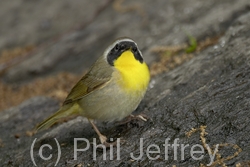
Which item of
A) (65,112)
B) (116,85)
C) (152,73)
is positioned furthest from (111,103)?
(152,73)

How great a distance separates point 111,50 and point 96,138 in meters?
1.05

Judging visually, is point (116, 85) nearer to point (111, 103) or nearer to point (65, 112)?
point (111, 103)

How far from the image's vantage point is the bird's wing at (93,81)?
5.23 meters

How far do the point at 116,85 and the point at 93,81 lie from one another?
0.37m

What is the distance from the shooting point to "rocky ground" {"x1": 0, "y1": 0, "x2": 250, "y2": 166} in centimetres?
470

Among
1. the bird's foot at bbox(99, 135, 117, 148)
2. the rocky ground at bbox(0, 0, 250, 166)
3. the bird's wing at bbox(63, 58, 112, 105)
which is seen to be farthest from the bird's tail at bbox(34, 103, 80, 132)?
the bird's foot at bbox(99, 135, 117, 148)

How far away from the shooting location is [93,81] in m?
5.35

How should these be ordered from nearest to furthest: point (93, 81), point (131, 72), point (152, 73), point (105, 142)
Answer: point (105, 142) < point (131, 72) < point (93, 81) < point (152, 73)

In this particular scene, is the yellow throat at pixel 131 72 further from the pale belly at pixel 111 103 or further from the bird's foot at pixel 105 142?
the bird's foot at pixel 105 142

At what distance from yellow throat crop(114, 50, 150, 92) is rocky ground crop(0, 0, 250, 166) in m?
0.46

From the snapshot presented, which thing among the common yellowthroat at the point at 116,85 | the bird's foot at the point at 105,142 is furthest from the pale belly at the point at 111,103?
the bird's foot at the point at 105,142

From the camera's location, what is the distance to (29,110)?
681cm

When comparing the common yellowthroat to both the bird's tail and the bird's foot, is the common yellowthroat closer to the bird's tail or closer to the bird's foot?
the bird's foot

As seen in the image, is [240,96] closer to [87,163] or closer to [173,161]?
[173,161]
